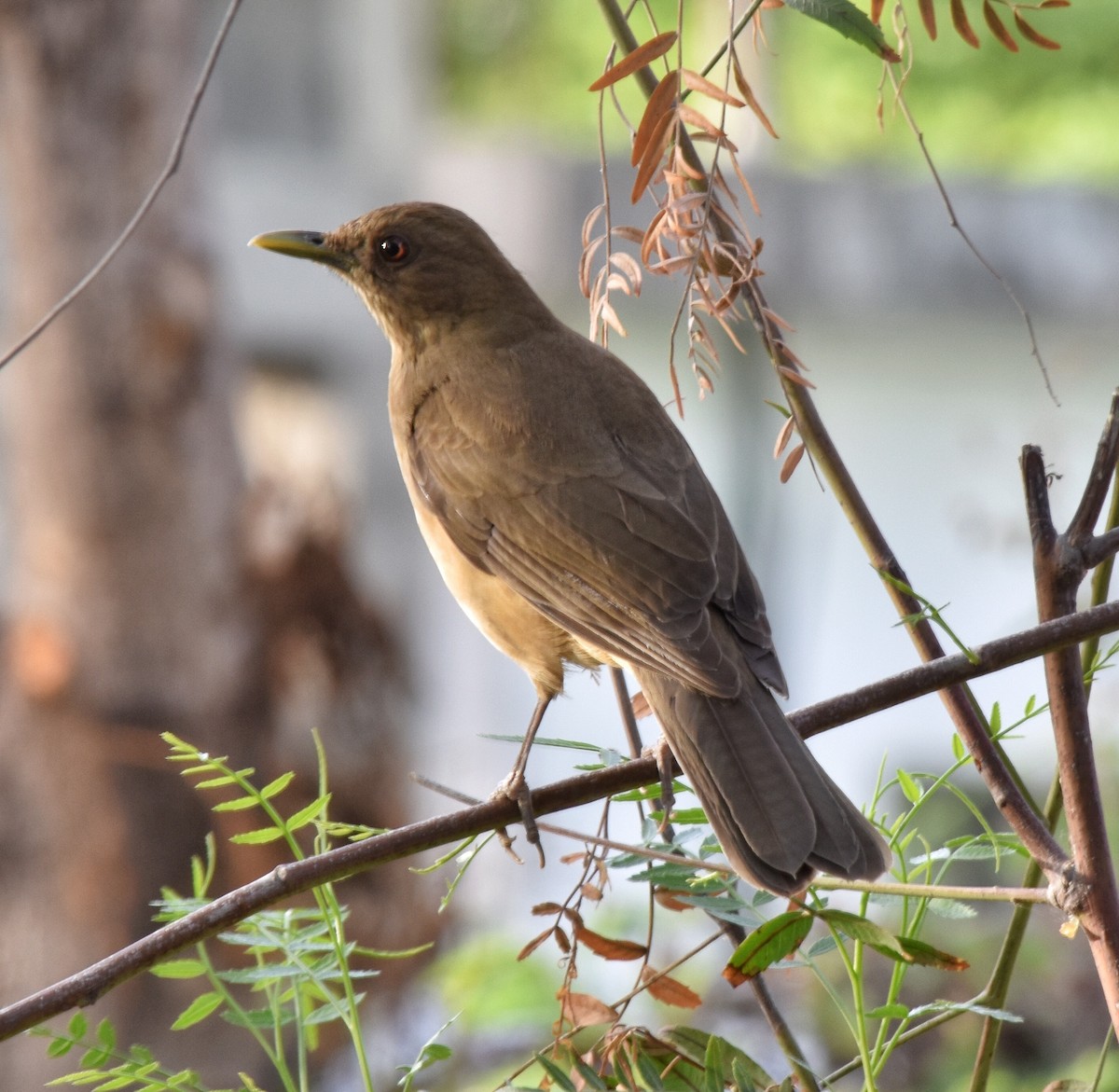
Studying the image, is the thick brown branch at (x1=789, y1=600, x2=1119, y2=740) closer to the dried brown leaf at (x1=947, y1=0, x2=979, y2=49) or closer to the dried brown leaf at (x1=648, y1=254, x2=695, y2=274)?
the dried brown leaf at (x1=648, y1=254, x2=695, y2=274)

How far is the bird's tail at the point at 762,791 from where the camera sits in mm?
1726

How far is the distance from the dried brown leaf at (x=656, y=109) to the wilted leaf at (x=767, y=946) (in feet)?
2.57

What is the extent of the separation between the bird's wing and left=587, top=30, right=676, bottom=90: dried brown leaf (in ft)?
3.01

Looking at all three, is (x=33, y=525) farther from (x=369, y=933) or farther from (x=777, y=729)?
(x=777, y=729)

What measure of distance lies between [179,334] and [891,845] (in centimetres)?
442

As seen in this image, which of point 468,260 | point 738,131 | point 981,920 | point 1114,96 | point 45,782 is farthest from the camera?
point 1114,96

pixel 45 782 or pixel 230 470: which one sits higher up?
pixel 230 470

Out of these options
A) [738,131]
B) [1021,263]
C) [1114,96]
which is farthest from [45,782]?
[1114,96]

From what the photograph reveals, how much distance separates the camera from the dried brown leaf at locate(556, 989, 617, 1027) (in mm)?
1565

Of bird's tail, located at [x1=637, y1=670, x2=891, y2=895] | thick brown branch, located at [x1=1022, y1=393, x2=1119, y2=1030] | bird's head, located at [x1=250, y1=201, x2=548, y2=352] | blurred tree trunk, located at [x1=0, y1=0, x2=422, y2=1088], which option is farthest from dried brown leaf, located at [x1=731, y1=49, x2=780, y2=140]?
blurred tree trunk, located at [x1=0, y1=0, x2=422, y2=1088]

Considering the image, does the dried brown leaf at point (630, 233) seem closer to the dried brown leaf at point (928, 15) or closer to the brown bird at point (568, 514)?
the dried brown leaf at point (928, 15)

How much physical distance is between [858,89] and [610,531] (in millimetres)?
13276

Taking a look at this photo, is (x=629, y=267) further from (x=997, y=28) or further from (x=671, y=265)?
(x=997, y=28)

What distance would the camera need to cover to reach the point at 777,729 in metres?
2.15
